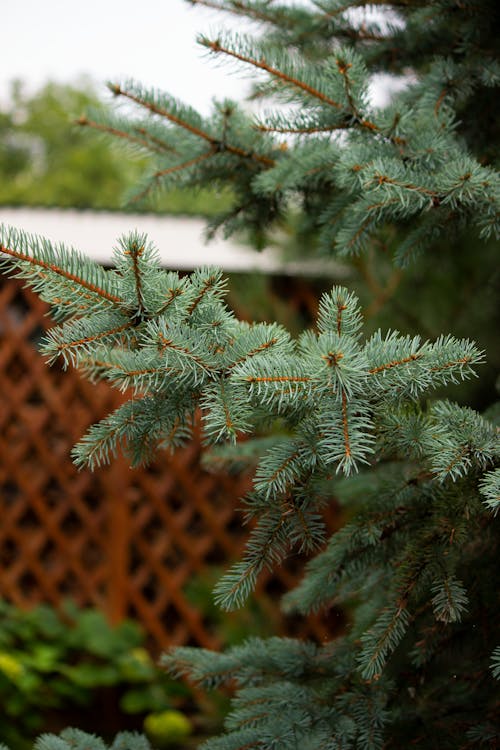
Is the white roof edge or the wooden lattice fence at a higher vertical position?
the white roof edge

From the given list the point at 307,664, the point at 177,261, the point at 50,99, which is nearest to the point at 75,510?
the point at 177,261

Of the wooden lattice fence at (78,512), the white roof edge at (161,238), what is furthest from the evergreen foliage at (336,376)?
the wooden lattice fence at (78,512)

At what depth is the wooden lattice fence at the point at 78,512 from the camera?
311 cm

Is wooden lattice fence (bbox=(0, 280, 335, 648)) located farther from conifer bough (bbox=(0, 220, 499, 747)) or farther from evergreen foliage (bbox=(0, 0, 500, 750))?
conifer bough (bbox=(0, 220, 499, 747))

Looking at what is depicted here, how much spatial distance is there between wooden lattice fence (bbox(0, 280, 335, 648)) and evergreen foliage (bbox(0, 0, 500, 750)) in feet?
6.01

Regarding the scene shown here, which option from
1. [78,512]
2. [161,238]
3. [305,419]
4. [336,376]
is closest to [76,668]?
[78,512]

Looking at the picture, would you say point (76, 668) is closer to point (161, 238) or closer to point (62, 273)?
point (161, 238)

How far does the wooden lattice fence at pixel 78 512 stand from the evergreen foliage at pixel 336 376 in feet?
6.01

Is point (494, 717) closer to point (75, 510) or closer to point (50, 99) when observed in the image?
point (75, 510)

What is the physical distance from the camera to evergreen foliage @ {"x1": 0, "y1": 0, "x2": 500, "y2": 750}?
2.48 feet

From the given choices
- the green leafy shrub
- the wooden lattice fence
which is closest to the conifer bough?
the green leafy shrub

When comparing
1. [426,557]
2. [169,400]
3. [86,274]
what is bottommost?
[426,557]

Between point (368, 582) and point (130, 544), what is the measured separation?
2212 millimetres

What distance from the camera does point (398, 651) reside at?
113 cm
